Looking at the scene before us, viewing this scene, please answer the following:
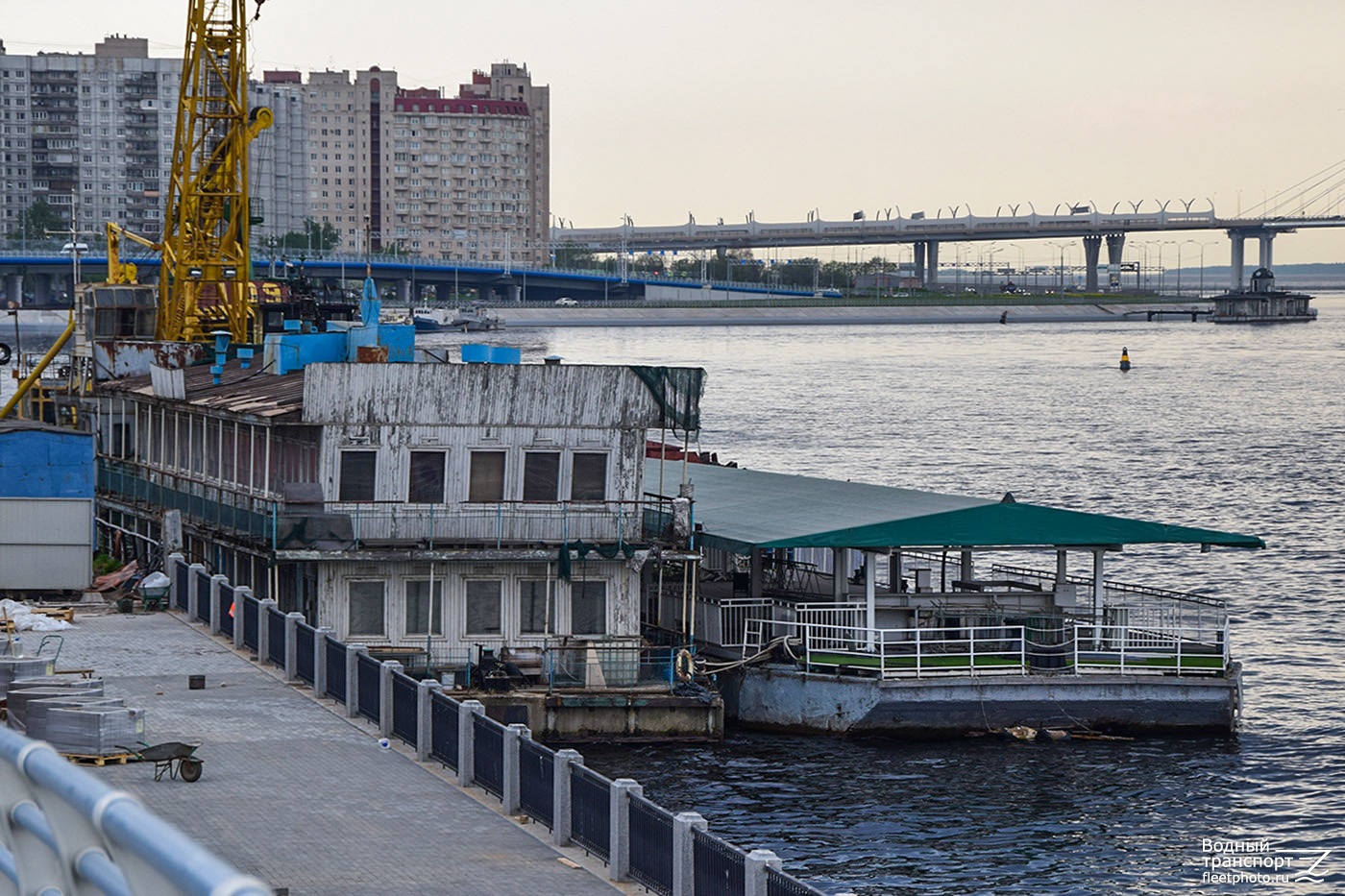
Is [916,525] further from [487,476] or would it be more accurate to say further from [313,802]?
[313,802]

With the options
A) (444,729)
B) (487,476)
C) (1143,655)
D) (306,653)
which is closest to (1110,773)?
(1143,655)

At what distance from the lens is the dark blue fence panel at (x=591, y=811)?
774 inches

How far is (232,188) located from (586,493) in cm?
2830

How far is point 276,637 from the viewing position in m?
30.6

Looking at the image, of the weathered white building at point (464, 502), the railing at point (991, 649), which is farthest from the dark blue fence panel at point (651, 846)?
the weathered white building at point (464, 502)

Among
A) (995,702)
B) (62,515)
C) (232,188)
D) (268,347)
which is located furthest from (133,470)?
(995,702)

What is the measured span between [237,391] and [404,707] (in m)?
17.6

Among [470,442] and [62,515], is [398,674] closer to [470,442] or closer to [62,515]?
[470,442]

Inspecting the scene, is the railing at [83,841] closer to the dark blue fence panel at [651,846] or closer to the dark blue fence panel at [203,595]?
the dark blue fence panel at [651,846]

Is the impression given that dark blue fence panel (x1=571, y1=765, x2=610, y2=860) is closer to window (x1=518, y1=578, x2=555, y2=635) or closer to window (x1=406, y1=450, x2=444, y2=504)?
window (x1=518, y1=578, x2=555, y2=635)

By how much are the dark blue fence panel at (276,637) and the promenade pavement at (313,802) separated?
58cm

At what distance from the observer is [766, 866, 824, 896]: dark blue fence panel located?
16062 millimetres

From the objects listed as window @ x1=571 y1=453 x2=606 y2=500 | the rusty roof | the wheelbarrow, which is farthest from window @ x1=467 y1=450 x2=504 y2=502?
the wheelbarrow

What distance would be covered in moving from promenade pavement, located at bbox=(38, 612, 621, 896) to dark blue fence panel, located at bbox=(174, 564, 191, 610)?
19.0 ft
